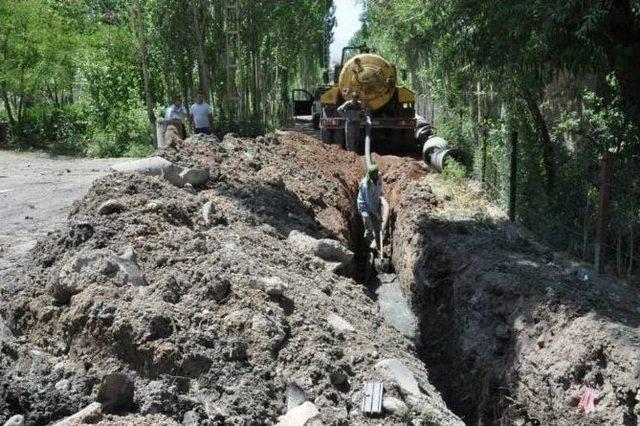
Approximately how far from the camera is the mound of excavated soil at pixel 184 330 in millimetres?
4930

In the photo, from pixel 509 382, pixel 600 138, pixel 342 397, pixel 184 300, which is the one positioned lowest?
pixel 509 382

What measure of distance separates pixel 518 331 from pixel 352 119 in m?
12.4

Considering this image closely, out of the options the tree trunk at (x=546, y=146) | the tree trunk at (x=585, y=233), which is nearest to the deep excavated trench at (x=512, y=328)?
the tree trunk at (x=585, y=233)

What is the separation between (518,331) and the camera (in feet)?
23.9

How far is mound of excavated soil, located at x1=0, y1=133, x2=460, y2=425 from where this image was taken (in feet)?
16.2

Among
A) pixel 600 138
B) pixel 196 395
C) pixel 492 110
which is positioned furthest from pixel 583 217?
pixel 492 110

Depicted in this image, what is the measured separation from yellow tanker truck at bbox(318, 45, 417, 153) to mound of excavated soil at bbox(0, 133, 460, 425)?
11.8 metres

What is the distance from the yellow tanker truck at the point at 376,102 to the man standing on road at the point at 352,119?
1.77 ft

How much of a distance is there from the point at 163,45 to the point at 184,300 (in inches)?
742

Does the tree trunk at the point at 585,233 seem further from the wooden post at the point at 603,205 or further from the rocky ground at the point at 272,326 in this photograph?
the wooden post at the point at 603,205

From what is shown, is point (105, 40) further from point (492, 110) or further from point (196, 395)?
point (196, 395)

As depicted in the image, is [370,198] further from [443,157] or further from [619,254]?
[619,254]

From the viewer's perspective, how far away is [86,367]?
5469mm

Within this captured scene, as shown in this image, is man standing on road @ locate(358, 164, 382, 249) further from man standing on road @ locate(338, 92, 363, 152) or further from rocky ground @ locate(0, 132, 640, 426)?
man standing on road @ locate(338, 92, 363, 152)
